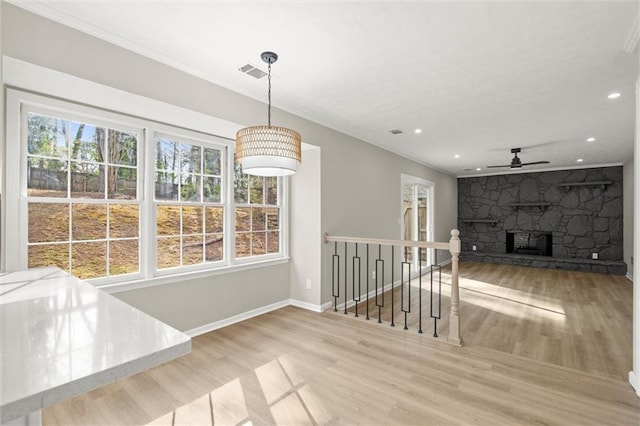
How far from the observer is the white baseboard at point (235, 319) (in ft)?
10.6

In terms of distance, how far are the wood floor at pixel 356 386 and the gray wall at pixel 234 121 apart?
46 cm

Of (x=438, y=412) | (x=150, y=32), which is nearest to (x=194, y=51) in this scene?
(x=150, y=32)

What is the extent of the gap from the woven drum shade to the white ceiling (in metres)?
0.69

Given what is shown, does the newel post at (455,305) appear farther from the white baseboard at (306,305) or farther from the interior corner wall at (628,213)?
the interior corner wall at (628,213)

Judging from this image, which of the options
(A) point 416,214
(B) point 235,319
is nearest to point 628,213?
(A) point 416,214

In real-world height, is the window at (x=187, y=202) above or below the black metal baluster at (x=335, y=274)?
above

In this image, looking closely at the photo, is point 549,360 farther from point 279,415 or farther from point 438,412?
point 279,415

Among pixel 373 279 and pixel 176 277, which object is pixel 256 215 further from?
pixel 373 279

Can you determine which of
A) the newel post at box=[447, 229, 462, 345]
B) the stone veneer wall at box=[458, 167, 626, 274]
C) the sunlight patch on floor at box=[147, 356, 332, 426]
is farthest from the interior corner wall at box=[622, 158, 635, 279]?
the sunlight patch on floor at box=[147, 356, 332, 426]

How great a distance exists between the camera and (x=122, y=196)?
113 inches

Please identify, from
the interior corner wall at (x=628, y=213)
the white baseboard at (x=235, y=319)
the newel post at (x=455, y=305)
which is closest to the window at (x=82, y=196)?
the white baseboard at (x=235, y=319)

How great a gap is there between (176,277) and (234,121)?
165 centimetres

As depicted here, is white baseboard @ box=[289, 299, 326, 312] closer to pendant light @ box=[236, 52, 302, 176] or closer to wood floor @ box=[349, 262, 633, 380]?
wood floor @ box=[349, 262, 633, 380]

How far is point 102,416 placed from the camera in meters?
1.94
